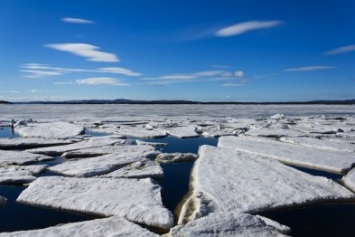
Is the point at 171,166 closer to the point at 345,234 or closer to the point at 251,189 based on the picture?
the point at 251,189

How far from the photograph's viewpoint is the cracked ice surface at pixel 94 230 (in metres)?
3.03

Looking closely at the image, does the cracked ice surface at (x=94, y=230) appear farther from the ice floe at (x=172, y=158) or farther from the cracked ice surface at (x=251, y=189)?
the ice floe at (x=172, y=158)

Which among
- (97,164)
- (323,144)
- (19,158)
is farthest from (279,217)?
(323,144)

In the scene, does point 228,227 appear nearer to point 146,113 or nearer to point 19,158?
point 19,158

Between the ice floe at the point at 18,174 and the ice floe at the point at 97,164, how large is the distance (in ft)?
0.96

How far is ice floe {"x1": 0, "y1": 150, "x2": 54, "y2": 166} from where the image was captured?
6.15 meters

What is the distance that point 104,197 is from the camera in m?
4.05

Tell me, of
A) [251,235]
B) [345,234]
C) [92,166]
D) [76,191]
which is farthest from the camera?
[92,166]

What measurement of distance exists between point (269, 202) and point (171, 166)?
2548 millimetres

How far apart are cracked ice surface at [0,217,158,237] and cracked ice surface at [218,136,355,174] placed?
4.18m

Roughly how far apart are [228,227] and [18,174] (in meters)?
3.60

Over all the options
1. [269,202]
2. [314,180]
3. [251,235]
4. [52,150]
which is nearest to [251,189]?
[269,202]

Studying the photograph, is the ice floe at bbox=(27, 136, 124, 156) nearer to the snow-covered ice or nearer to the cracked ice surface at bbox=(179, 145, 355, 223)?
the cracked ice surface at bbox=(179, 145, 355, 223)

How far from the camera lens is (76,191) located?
14.2 ft
